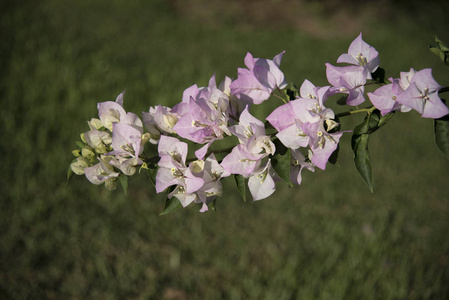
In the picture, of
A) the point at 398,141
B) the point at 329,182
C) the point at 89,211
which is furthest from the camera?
the point at 398,141

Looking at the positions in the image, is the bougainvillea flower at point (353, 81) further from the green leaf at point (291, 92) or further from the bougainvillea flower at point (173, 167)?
the bougainvillea flower at point (173, 167)

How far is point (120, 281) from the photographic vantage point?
2.23m

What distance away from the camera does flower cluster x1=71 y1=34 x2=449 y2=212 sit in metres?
0.66

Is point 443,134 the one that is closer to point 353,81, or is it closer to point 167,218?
point 353,81

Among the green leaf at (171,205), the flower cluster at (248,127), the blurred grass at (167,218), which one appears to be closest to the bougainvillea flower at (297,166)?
the flower cluster at (248,127)

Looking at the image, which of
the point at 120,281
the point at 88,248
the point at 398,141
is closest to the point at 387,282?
the point at 120,281

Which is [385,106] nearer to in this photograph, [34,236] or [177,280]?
[177,280]

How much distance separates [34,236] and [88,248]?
299 millimetres

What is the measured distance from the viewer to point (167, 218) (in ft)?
9.03

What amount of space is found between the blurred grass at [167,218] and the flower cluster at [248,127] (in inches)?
62.8

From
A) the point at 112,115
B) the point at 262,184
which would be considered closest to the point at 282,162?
the point at 262,184

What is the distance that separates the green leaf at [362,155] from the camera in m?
0.73

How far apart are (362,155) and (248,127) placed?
0.66ft

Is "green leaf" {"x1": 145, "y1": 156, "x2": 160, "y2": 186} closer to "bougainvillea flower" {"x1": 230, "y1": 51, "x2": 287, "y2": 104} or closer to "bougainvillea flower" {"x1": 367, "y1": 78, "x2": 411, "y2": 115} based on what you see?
"bougainvillea flower" {"x1": 230, "y1": 51, "x2": 287, "y2": 104}
